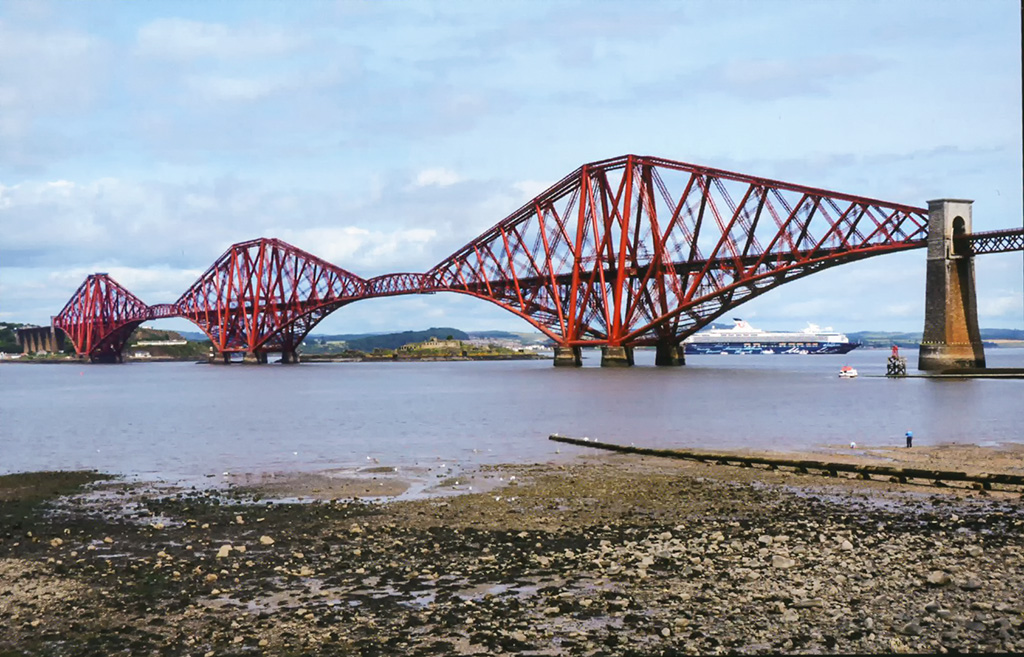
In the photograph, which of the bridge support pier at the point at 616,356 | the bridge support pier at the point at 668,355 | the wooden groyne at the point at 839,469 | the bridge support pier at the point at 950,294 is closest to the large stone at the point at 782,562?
the wooden groyne at the point at 839,469

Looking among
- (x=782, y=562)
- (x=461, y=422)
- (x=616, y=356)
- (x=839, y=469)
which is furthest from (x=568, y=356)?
(x=782, y=562)

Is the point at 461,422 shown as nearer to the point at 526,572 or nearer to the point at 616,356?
the point at 526,572

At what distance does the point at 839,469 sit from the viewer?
25656mm

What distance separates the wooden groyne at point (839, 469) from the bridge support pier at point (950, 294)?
208 ft

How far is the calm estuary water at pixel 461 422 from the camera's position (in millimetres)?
35938

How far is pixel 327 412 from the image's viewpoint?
61.9 metres

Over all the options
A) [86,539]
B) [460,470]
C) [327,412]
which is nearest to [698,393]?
[327,412]

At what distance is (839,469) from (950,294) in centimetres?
6797

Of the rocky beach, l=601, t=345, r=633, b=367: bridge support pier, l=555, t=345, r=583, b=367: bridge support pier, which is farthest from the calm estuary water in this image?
l=555, t=345, r=583, b=367: bridge support pier

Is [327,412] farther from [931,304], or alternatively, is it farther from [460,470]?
[931,304]

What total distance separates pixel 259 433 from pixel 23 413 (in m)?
28.3

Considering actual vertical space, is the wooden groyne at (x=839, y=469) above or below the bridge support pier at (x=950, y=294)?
below

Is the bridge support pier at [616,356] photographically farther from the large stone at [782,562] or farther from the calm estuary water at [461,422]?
the large stone at [782,562]

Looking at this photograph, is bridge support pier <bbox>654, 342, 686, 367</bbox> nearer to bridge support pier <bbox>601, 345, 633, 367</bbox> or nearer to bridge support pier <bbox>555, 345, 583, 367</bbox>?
bridge support pier <bbox>601, 345, 633, 367</bbox>
